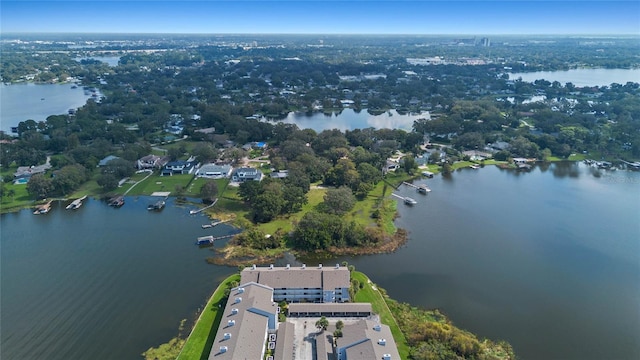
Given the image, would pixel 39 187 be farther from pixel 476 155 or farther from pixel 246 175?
pixel 476 155

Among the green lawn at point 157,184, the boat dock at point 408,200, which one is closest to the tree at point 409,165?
the boat dock at point 408,200

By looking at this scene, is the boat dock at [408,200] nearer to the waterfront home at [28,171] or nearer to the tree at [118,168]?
the tree at [118,168]

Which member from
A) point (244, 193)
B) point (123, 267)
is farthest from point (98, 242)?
point (244, 193)

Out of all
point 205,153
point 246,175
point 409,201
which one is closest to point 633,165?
point 409,201

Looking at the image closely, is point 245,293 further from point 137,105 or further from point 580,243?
point 137,105

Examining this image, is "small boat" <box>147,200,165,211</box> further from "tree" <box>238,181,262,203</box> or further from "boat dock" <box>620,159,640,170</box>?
"boat dock" <box>620,159,640,170</box>

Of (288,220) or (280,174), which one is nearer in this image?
(288,220)
